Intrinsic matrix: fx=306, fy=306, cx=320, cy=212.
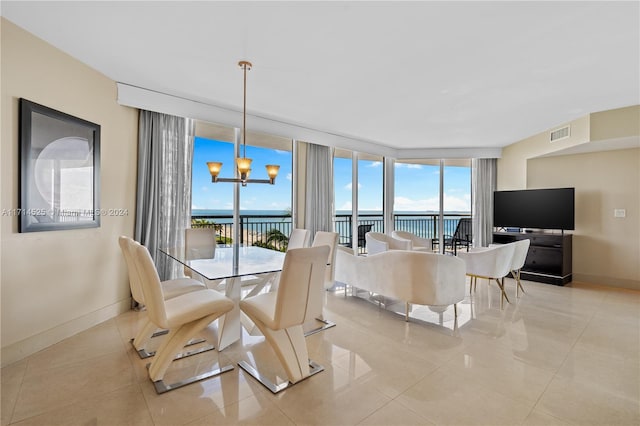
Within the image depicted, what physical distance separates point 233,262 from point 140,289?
2.49 ft

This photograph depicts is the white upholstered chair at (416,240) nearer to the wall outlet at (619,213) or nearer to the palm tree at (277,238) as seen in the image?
the palm tree at (277,238)

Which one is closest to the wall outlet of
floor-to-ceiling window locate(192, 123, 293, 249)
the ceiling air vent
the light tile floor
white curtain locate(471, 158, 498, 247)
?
the ceiling air vent

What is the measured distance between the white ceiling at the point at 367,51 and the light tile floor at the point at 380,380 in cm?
264

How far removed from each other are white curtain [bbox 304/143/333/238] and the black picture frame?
311cm

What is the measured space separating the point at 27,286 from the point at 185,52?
2427 mm

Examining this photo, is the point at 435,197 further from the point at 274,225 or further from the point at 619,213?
the point at 274,225

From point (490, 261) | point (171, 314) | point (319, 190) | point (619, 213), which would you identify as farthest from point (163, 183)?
point (619, 213)

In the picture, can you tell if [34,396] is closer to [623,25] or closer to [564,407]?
[564,407]

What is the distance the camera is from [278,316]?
2.03m

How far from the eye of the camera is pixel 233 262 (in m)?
2.83

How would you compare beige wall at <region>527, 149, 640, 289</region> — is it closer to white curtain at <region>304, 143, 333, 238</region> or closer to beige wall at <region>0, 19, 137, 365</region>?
white curtain at <region>304, 143, 333, 238</region>

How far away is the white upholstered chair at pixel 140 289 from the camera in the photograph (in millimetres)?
2357

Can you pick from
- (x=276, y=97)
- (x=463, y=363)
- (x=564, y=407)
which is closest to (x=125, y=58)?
(x=276, y=97)

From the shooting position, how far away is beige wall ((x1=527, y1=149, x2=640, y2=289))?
4820 millimetres
